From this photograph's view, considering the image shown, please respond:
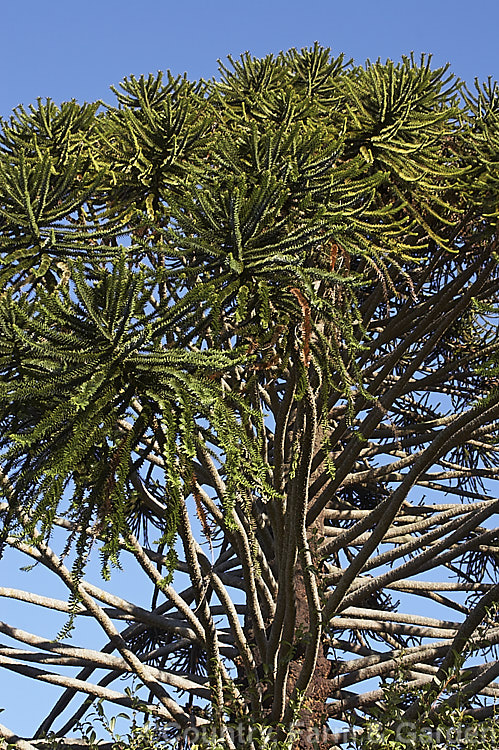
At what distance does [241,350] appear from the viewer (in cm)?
421

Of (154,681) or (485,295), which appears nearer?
(154,681)

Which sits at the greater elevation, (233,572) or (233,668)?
(233,572)

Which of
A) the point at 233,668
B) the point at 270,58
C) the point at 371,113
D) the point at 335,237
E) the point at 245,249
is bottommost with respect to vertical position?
the point at 233,668

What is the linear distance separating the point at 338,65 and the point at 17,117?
233 cm

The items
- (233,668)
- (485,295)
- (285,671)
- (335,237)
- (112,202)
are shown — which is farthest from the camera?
(485,295)

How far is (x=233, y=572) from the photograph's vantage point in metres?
7.76

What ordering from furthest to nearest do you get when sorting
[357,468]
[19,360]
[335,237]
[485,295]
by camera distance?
[357,468]
[485,295]
[335,237]
[19,360]

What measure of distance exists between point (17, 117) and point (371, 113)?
2.44 m

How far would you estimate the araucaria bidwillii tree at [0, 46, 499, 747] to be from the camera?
158 inches

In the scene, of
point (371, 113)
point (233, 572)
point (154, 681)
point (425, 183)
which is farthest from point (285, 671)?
point (371, 113)

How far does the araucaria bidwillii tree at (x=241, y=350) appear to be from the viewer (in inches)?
158

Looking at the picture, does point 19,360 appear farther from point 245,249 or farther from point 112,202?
point 112,202

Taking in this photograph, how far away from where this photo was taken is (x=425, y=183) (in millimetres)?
5555

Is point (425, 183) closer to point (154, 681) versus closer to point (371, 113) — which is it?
point (371, 113)
